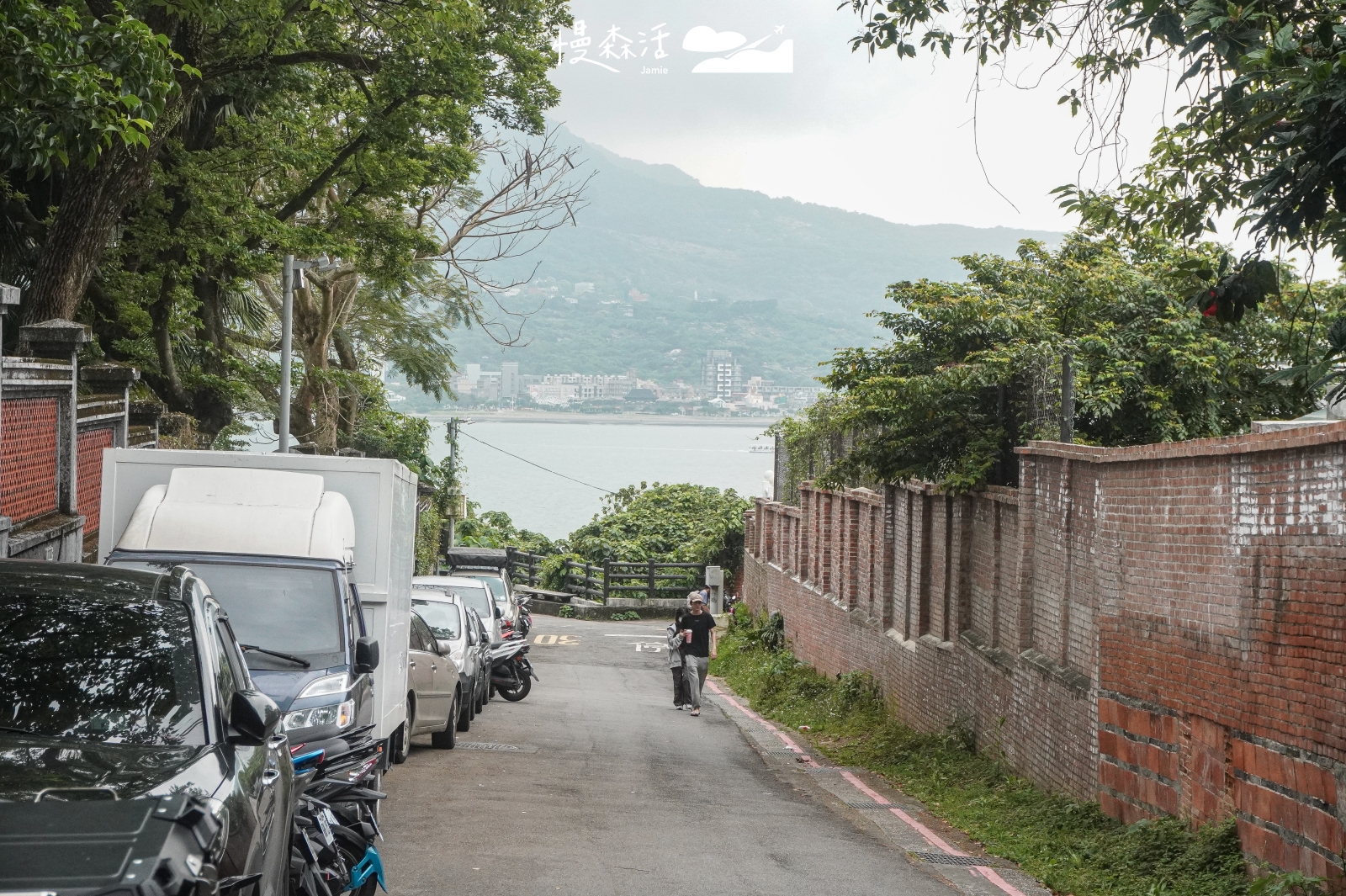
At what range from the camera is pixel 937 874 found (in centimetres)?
967

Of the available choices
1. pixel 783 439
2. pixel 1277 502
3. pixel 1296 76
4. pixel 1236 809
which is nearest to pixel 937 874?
pixel 1236 809

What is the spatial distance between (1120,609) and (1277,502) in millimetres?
2492

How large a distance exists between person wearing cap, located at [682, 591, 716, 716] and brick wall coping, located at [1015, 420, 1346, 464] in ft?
32.3

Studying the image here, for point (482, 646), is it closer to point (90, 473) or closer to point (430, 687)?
point (430, 687)

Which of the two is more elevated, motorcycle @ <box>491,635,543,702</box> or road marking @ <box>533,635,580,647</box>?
motorcycle @ <box>491,635,543,702</box>

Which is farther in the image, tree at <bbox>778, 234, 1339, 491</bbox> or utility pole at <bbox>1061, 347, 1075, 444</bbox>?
tree at <bbox>778, 234, 1339, 491</bbox>

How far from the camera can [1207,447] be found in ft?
28.7

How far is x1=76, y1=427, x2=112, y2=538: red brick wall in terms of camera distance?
1523cm

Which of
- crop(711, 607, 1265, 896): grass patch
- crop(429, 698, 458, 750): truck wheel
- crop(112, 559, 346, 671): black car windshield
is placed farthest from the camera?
crop(429, 698, 458, 750): truck wheel

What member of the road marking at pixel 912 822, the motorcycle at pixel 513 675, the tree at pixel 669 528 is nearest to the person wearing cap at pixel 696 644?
the road marking at pixel 912 822

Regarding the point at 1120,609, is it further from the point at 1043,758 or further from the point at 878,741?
the point at 878,741

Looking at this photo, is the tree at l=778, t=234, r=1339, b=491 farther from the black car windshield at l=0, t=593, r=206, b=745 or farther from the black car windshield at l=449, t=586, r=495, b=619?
the black car windshield at l=0, t=593, r=206, b=745

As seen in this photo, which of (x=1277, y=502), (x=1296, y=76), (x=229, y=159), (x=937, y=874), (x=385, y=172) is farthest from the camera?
(x=385, y=172)

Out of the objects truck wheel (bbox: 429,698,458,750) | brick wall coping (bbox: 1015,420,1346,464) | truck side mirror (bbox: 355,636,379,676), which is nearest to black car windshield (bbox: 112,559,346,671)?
truck side mirror (bbox: 355,636,379,676)
